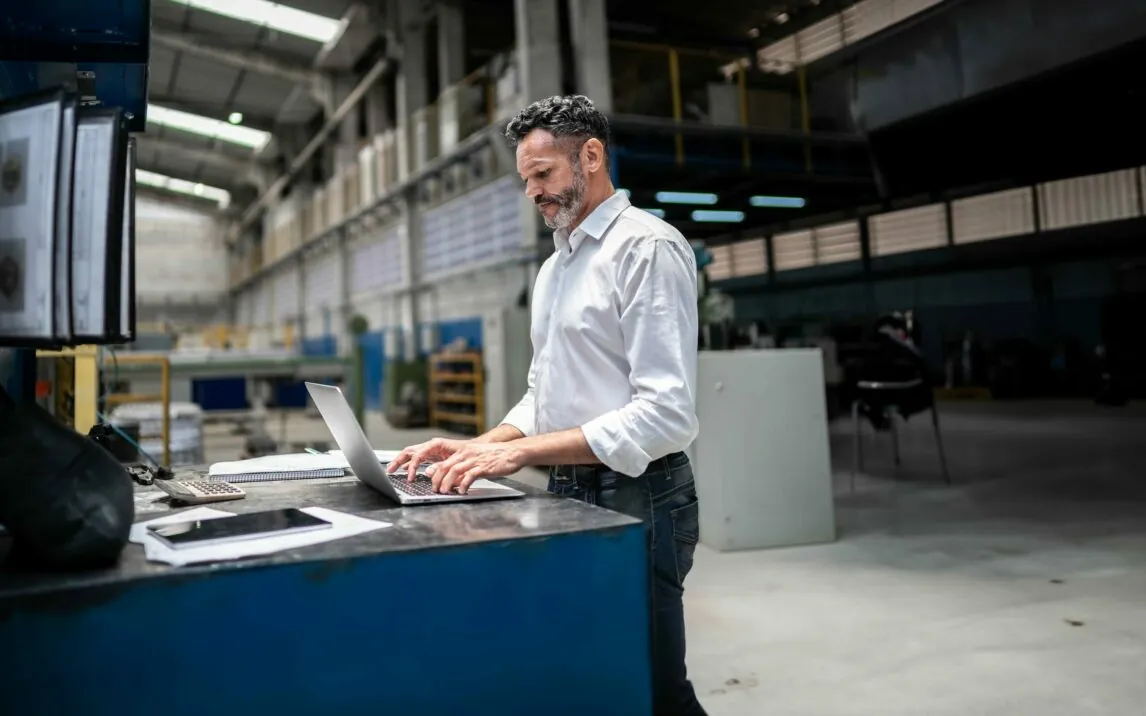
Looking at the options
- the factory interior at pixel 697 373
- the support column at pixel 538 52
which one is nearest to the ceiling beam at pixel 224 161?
the factory interior at pixel 697 373

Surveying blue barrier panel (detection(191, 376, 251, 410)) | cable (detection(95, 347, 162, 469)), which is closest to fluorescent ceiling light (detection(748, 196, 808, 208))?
blue barrier panel (detection(191, 376, 251, 410))

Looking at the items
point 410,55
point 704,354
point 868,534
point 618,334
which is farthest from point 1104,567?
point 410,55

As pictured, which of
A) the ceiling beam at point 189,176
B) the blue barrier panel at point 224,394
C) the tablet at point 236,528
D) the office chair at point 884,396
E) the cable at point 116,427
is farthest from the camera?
the ceiling beam at point 189,176

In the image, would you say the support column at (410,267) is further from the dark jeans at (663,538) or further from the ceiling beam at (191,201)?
the ceiling beam at (191,201)

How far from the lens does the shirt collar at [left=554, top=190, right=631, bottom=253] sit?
1.24m

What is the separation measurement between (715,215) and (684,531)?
10.3 meters

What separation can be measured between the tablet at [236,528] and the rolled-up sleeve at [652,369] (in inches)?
16.0

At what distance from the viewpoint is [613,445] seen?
110 cm

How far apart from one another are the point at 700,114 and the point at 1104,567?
18.0 feet

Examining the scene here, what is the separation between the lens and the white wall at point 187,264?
2064 cm

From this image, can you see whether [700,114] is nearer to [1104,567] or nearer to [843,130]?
[843,130]

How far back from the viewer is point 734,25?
9.45 metres

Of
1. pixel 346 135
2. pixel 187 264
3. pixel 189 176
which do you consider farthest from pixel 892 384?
pixel 187 264

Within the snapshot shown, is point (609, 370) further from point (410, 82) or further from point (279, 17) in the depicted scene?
point (279, 17)
